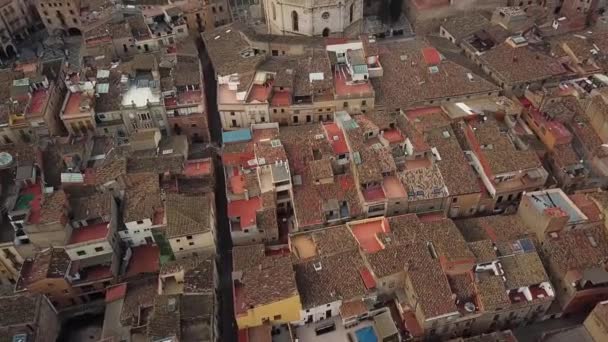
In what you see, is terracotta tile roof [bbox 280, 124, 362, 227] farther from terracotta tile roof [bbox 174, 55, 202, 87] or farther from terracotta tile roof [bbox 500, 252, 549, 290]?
terracotta tile roof [bbox 500, 252, 549, 290]

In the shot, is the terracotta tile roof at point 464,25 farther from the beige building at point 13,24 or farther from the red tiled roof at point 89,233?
the beige building at point 13,24

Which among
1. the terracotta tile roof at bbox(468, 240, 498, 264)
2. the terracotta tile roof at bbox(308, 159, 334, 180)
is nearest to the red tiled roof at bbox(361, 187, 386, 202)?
the terracotta tile roof at bbox(308, 159, 334, 180)

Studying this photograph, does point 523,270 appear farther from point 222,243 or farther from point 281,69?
point 281,69

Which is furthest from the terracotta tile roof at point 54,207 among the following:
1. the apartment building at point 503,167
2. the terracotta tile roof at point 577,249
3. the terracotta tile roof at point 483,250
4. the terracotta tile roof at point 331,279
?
the terracotta tile roof at point 577,249

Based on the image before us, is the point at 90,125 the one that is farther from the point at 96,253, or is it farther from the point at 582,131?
the point at 582,131

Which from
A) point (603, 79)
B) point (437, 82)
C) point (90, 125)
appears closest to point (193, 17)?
point (90, 125)

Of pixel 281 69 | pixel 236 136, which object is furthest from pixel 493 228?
pixel 281 69
